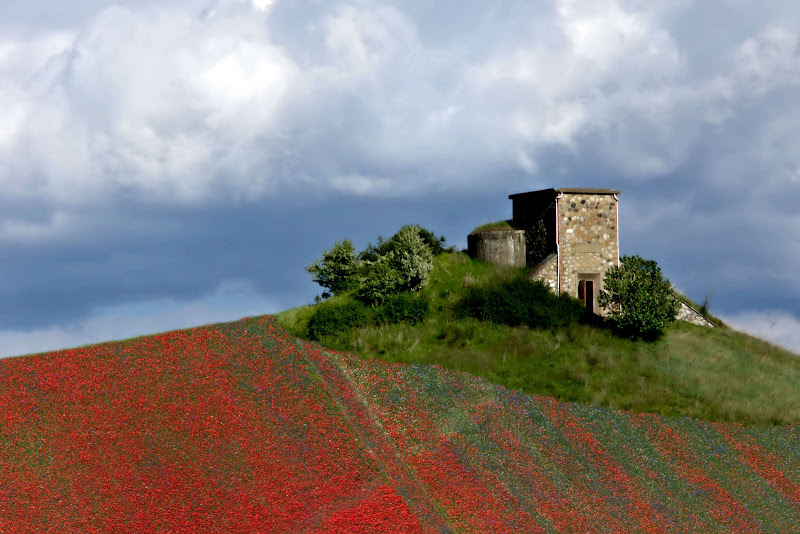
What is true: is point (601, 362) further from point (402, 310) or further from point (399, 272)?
point (399, 272)

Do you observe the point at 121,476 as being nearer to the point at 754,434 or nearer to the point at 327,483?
the point at 327,483

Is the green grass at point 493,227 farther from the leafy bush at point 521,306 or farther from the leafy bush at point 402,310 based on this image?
the leafy bush at point 402,310

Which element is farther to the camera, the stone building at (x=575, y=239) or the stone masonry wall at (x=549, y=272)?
the stone building at (x=575, y=239)

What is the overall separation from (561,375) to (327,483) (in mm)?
12425

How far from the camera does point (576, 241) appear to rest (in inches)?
1473

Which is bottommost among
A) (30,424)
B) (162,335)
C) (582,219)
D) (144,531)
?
(144,531)

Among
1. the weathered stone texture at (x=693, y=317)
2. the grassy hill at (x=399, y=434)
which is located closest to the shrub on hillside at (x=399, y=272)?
the grassy hill at (x=399, y=434)

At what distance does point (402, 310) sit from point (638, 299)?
11.2 m

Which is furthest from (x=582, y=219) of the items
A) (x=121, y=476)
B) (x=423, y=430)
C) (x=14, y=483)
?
(x=14, y=483)

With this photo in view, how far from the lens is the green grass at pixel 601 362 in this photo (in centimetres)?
2806

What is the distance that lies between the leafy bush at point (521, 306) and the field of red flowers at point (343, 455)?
5.71 m

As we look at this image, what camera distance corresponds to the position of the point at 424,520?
18891mm

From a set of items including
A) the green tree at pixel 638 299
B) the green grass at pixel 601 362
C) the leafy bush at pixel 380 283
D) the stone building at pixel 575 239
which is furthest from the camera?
the stone building at pixel 575 239

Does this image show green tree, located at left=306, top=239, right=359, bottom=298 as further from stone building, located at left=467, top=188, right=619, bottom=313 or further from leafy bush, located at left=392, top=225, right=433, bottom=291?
stone building, located at left=467, top=188, right=619, bottom=313
